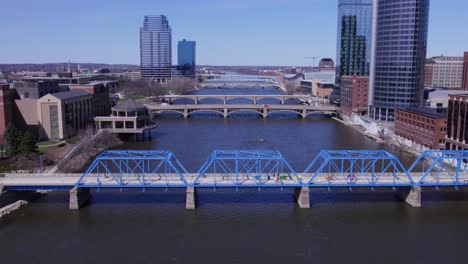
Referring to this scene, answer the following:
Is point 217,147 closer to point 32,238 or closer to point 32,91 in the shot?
point 32,91

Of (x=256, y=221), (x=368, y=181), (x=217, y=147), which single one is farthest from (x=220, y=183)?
(x=217, y=147)

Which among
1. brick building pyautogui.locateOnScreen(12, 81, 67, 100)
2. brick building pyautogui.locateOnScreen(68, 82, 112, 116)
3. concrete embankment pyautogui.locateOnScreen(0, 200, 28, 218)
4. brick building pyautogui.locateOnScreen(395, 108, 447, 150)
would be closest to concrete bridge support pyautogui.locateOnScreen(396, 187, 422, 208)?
brick building pyautogui.locateOnScreen(395, 108, 447, 150)

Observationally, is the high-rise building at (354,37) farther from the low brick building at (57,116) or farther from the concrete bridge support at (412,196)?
the concrete bridge support at (412,196)

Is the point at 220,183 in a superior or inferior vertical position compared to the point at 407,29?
inferior

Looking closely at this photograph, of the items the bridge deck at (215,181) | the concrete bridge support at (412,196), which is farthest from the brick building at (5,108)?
the concrete bridge support at (412,196)

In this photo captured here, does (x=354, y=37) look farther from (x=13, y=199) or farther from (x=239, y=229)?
(x=13, y=199)

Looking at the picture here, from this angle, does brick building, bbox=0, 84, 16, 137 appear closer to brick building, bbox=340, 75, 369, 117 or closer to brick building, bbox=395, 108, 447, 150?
brick building, bbox=395, 108, 447, 150
